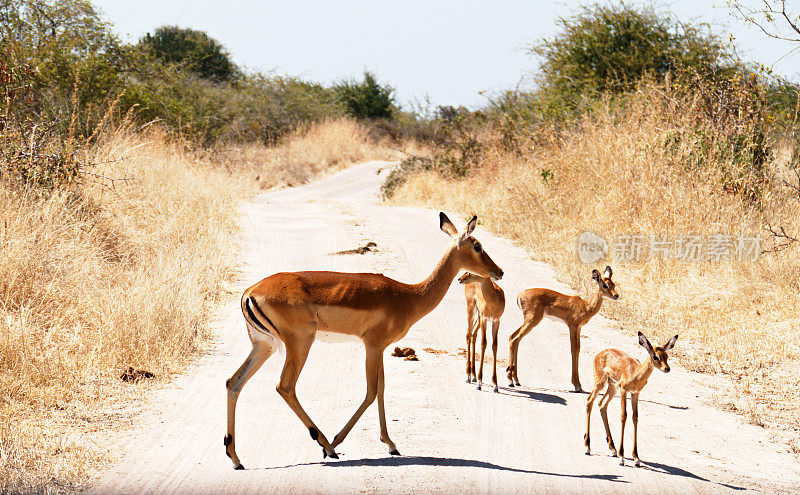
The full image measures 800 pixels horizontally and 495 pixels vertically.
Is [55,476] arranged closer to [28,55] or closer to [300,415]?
[300,415]

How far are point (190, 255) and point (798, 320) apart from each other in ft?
24.3

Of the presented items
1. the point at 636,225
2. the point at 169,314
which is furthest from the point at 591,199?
the point at 169,314

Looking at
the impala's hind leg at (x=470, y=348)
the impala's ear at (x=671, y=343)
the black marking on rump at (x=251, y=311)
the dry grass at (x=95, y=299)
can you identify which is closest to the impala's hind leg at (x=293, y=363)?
the black marking on rump at (x=251, y=311)

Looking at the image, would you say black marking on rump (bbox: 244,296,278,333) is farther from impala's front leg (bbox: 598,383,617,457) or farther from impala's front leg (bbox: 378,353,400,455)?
impala's front leg (bbox: 598,383,617,457)

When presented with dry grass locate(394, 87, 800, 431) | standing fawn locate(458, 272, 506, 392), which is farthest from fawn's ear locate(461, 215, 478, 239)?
dry grass locate(394, 87, 800, 431)

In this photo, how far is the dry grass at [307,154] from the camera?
30.9m

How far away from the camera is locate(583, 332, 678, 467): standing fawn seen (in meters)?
5.41

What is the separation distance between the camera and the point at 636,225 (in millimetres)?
12891

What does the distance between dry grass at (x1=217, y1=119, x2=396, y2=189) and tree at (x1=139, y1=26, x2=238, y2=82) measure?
8.24m

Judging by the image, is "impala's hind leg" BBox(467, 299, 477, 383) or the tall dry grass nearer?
the tall dry grass

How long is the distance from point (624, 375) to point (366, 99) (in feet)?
140

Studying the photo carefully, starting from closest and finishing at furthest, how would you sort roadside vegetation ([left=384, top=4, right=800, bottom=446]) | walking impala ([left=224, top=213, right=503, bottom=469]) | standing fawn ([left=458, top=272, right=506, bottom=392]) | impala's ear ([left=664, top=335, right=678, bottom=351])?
walking impala ([left=224, top=213, right=503, bottom=469]) → impala's ear ([left=664, top=335, right=678, bottom=351]) → standing fawn ([left=458, top=272, right=506, bottom=392]) → roadside vegetation ([left=384, top=4, right=800, bottom=446])

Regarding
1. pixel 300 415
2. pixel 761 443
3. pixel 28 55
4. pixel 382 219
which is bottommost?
pixel 761 443

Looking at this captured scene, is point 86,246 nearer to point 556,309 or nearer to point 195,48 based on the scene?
point 556,309
